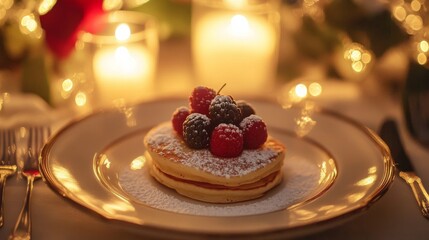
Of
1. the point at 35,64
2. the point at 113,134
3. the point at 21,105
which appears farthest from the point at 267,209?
the point at 35,64

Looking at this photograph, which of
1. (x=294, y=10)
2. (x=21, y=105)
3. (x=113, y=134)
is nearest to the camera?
(x=113, y=134)

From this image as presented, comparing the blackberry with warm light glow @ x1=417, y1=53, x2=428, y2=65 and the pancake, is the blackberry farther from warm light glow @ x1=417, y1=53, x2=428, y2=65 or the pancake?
warm light glow @ x1=417, y1=53, x2=428, y2=65

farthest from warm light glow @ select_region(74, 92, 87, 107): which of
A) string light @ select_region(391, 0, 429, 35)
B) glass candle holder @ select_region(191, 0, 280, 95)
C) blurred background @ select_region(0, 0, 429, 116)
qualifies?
string light @ select_region(391, 0, 429, 35)

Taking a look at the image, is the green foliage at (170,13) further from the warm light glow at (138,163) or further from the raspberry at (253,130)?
the raspberry at (253,130)

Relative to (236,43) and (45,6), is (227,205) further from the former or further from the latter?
(45,6)

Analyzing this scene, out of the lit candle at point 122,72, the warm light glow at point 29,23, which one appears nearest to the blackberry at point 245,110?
the lit candle at point 122,72

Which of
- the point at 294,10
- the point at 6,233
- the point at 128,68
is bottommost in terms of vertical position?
the point at 6,233

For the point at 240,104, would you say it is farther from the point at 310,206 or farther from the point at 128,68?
the point at 128,68
